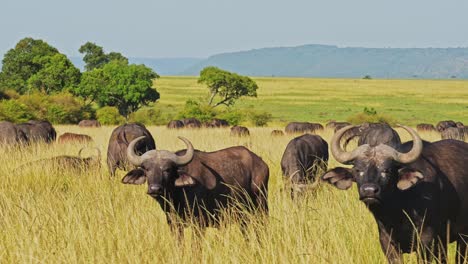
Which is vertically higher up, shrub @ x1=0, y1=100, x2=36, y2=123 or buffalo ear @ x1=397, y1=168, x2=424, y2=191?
buffalo ear @ x1=397, y1=168, x2=424, y2=191

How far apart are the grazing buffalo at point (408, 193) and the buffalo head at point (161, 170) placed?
71.3 inches

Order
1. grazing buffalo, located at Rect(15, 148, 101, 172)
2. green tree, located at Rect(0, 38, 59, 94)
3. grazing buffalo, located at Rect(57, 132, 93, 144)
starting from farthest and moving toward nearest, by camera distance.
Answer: green tree, located at Rect(0, 38, 59, 94), grazing buffalo, located at Rect(57, 132, 93, 144), grazing buffalo, located at Rect(15, 148, 101, 172)

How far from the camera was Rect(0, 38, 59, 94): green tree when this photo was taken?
7312cm

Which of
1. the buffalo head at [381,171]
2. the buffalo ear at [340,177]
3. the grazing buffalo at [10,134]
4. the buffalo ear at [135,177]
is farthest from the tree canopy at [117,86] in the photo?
the buffalo head at [381,171]

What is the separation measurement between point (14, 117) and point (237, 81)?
3492 centimetres

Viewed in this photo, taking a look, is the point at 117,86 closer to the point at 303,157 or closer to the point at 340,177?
the point at 303,157

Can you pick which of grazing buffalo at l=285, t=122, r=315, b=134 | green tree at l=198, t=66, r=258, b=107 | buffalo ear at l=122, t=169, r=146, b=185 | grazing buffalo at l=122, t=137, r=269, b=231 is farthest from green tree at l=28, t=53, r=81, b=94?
buffalo ear at l=122, t=169, r=146, b=185

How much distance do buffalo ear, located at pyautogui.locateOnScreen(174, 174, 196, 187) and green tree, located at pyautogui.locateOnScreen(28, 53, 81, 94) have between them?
2477 inches

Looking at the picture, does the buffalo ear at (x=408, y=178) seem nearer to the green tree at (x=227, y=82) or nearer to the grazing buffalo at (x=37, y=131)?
the grazing buffalo at (x=37, y=131)

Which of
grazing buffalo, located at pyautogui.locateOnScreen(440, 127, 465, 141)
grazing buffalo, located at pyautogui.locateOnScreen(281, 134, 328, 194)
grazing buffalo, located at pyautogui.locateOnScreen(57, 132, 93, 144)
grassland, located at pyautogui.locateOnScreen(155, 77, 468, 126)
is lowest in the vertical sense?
grassland, located at pyautogui.locateOnScreen(155, 77, 468, 126)

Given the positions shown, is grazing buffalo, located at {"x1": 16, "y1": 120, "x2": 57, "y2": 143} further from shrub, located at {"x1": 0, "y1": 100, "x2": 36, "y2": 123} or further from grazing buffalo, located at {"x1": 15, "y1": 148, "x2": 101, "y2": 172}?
shrub, located at {"x1": 0, "y1": 100, "x2": 36, "y2": 123}

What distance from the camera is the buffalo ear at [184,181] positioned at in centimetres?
709

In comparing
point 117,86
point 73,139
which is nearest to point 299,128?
point 73,139

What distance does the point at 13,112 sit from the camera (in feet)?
Result: 139
